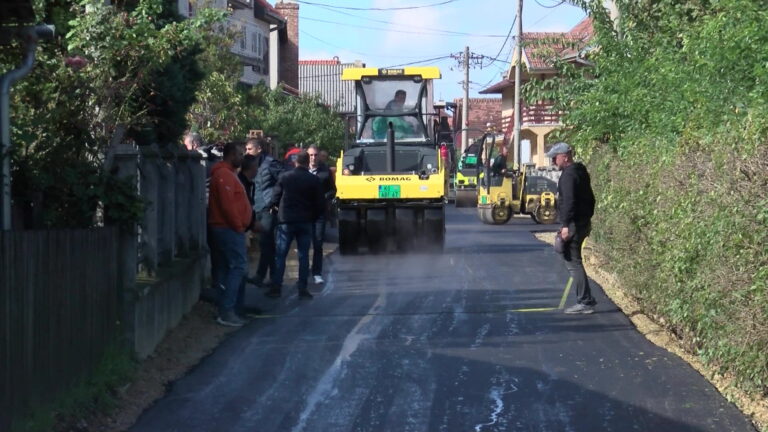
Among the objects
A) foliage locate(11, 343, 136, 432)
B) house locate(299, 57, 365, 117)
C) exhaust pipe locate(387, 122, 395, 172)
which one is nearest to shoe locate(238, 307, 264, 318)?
foliage locate(11, 343, 136, 432)

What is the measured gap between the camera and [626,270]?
12438 mm

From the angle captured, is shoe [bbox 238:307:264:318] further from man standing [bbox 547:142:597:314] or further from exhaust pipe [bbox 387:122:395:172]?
exhaust pipe [bbox 387:122:395:172]

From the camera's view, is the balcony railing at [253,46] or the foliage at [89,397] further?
the balcony railing at [253,46]

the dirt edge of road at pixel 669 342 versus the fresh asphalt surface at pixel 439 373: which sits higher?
the dirt edge of road at pixel 669 342

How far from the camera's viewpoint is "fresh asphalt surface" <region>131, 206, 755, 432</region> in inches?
297

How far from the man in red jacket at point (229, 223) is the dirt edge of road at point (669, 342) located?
3.99m

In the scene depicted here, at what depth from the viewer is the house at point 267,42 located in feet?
156

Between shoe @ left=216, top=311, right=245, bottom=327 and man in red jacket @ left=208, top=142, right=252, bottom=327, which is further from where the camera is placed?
man in red jacket @ left=208, top=142, right=252, bottom=327

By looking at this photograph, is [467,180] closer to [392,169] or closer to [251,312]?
[392,169]

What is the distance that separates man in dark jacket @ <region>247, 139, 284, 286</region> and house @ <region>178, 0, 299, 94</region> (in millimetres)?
27765

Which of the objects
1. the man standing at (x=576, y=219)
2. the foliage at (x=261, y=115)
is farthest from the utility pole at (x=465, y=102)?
the man standing at (x=576, y=219)

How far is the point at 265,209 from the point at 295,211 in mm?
694

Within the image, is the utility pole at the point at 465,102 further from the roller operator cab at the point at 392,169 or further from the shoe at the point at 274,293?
the shoe at the point at 274,293

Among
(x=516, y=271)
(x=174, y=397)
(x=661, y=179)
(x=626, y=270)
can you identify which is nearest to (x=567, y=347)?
(x=661, y=179)
